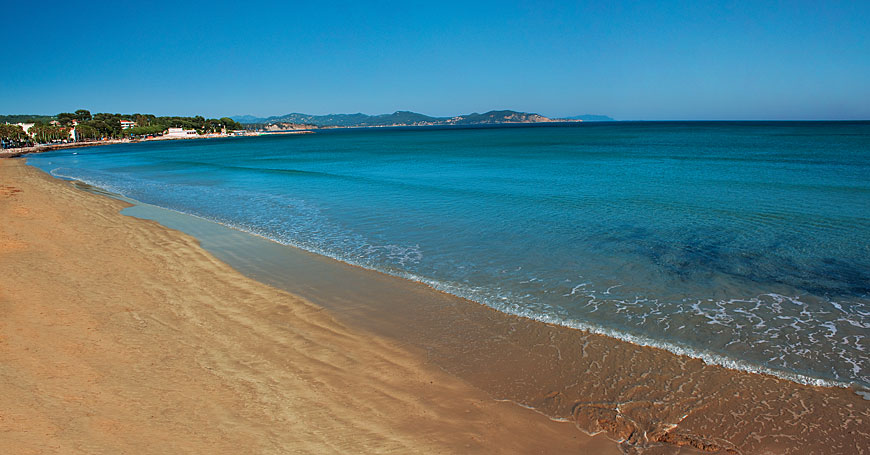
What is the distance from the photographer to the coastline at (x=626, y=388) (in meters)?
4.81

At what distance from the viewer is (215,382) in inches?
218

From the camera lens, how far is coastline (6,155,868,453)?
481cm

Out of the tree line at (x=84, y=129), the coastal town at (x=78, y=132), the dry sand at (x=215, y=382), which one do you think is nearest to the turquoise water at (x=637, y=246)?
the dry sand at (x=215, y=382)

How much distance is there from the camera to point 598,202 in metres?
19.3

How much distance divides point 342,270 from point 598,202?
12.7 m

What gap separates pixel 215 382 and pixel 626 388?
5054 mm

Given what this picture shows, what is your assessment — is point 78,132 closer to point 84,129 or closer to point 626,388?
point 84,129

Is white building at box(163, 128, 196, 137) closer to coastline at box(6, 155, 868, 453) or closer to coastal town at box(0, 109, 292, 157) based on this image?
coastal town at box(0, 109, 292, 157)

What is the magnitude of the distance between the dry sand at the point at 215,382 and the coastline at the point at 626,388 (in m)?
0.39

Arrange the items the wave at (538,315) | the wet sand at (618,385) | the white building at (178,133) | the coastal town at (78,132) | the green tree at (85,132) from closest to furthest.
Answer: the wet sand at (618,385)
the wave at (538,315)
the coastal town at (78,132)
the green tree at (85,132)
the white building at (178,133)

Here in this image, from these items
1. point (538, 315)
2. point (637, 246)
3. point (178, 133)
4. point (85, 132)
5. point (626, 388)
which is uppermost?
point (178, 133)

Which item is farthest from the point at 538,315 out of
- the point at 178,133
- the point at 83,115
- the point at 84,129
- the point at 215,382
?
the point at 83,115

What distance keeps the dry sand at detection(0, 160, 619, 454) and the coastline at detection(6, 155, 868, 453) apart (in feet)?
1.29

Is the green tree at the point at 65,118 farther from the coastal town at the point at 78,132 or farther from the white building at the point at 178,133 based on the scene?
the white building at the point at 178,133
